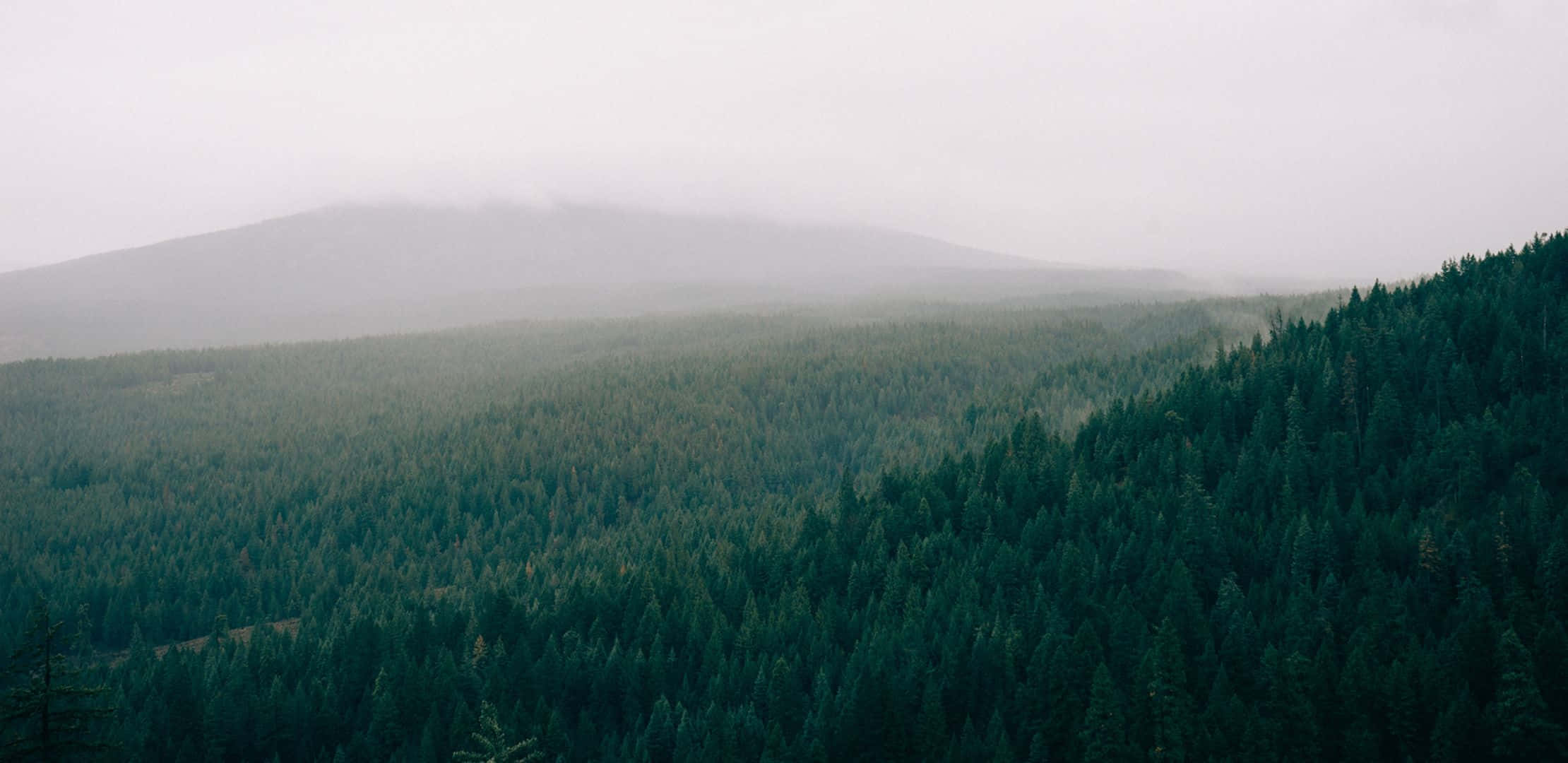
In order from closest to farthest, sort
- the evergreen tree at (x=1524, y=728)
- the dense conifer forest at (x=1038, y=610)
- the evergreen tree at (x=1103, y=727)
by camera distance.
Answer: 1. the evergreen tree at (x=1524, y=728)
2. the evergreen tree at (x=1103, y=727)
3. the dense conifer forest at (x=1038, y=610)

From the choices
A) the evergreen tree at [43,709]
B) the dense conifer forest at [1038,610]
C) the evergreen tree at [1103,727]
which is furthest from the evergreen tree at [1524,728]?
the evergreen tree at [43,709]

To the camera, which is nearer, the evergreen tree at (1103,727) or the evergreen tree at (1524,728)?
the evergreen tree at (1524,728)

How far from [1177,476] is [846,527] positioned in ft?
146

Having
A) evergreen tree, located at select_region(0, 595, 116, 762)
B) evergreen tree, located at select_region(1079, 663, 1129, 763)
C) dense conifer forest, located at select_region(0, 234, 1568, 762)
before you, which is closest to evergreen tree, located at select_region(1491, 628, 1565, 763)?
dense conifer forest, located at select_region(0, 234, 1568, 762)

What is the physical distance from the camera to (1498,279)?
147875 millimetres

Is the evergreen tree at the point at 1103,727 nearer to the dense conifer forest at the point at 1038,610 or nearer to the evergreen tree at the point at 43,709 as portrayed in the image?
the dense conifer forest at the point at 1038,610

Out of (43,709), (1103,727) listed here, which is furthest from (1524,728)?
(43,709)

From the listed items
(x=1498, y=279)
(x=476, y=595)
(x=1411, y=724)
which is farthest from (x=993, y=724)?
(x=1498, y=279)

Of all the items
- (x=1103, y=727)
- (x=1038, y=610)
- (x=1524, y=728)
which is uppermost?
(x=1524, y=728)

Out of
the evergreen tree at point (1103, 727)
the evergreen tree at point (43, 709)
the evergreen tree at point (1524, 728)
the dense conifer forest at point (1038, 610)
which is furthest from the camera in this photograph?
the dense conifer forest at point (1038, 610)

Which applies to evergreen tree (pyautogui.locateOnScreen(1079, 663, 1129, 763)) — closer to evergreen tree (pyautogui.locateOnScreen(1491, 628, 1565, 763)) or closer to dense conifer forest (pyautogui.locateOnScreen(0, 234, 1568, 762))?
dense conifer forest (pyautogui.locateOnScreen(0, 234, 1568, 762))

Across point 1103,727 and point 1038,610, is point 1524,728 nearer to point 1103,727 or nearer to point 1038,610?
point 1103,727

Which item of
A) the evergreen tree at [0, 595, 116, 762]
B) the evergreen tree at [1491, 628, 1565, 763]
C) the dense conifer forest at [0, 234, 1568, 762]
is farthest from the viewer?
the dense conifer forest at [0, 234, 1568, 762]

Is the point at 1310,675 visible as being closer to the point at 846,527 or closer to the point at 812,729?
the point at 812,729
